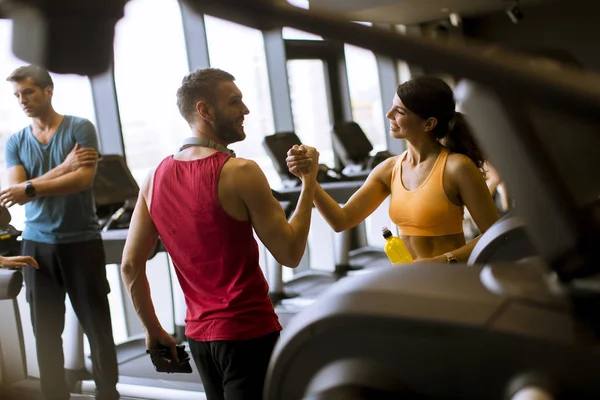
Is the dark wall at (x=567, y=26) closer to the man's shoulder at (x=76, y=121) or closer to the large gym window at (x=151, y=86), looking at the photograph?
the large gym window at (x=151, y=86)

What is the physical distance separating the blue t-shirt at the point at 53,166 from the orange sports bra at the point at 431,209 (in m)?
1.64

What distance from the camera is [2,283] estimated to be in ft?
8.84

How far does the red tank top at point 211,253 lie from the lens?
6.12 feet

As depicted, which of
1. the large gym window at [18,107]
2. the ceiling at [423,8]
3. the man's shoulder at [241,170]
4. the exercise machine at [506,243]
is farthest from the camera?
the ceiling at [423,8]

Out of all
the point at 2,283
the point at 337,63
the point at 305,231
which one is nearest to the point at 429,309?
the point at 305,231

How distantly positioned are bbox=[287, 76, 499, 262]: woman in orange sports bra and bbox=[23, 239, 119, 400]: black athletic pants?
152 cm

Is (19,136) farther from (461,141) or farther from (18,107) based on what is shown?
(461,141)

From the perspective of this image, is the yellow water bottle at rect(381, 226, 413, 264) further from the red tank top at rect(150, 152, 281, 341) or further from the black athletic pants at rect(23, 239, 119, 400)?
the black athletic pants at rect(23, 239, 119, 400)

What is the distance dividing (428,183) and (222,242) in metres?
0.71

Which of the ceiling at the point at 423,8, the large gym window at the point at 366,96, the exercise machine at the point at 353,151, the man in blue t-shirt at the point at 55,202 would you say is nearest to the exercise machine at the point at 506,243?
the man in blue t-shirt at the point at 55,202

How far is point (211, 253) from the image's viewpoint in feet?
6.19

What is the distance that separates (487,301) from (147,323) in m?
1.46

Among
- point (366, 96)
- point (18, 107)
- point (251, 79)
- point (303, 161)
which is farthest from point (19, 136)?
point (366, 96)

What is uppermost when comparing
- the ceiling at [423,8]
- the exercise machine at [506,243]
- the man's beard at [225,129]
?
the ceiling at [423,8]
